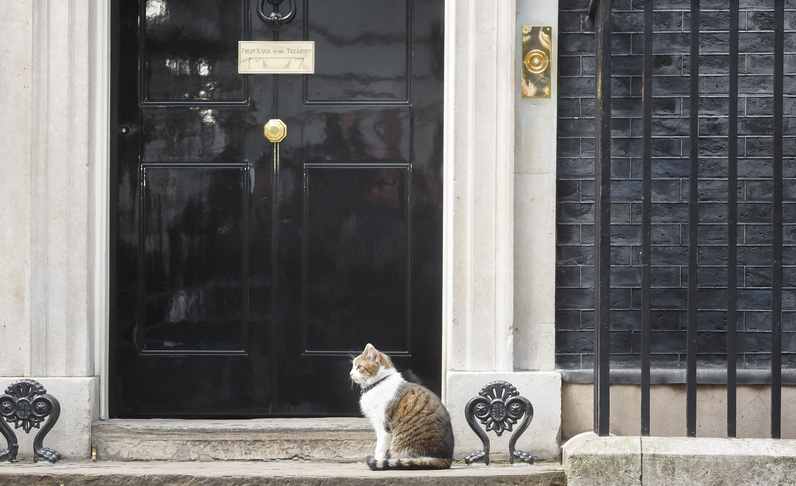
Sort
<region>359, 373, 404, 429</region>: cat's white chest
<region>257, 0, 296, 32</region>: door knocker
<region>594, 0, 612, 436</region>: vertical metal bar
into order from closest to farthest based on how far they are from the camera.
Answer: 1. <region>594, 0, 612, 436</region>: vertical metal bar
2. <region>359, 373, 404, 429</region>: cat's white chest
3. <region>257, 0, 296, 32</region>: door knocker

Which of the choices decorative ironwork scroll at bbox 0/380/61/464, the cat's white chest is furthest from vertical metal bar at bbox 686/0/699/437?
decorative ironwork scroll at bbox 0/380/61/464

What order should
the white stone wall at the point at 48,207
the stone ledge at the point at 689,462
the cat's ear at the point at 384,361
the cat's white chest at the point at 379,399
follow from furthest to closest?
the white stone wall at the point at 48,207 < the cat's ear at the point at 384,361 < the cat's white chest at the point at 379,399 < the stone ledge at the point at 689,462

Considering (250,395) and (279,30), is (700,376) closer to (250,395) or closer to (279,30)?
(250,395)

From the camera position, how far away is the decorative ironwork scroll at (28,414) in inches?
138

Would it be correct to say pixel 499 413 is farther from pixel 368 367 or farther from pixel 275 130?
pixel 275 130

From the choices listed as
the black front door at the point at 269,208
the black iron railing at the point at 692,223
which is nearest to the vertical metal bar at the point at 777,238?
the black iron railing at the point at 692,223

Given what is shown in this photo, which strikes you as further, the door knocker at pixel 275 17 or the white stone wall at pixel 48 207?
the door knocker at pixel 275 17

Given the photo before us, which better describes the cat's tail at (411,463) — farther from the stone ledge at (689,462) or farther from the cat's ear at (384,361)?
the stone ledge at (689,462)

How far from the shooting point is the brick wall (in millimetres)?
3645

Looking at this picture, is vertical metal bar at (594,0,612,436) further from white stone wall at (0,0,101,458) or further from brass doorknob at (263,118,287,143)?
white stone wall at (0,0,101,458)

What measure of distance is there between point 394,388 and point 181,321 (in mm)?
1415

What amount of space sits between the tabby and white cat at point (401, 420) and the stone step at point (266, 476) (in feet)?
0.20

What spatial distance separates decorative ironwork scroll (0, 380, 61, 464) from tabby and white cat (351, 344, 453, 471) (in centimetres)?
165

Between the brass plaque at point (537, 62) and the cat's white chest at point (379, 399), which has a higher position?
the brass plaque at point (537, 62)
